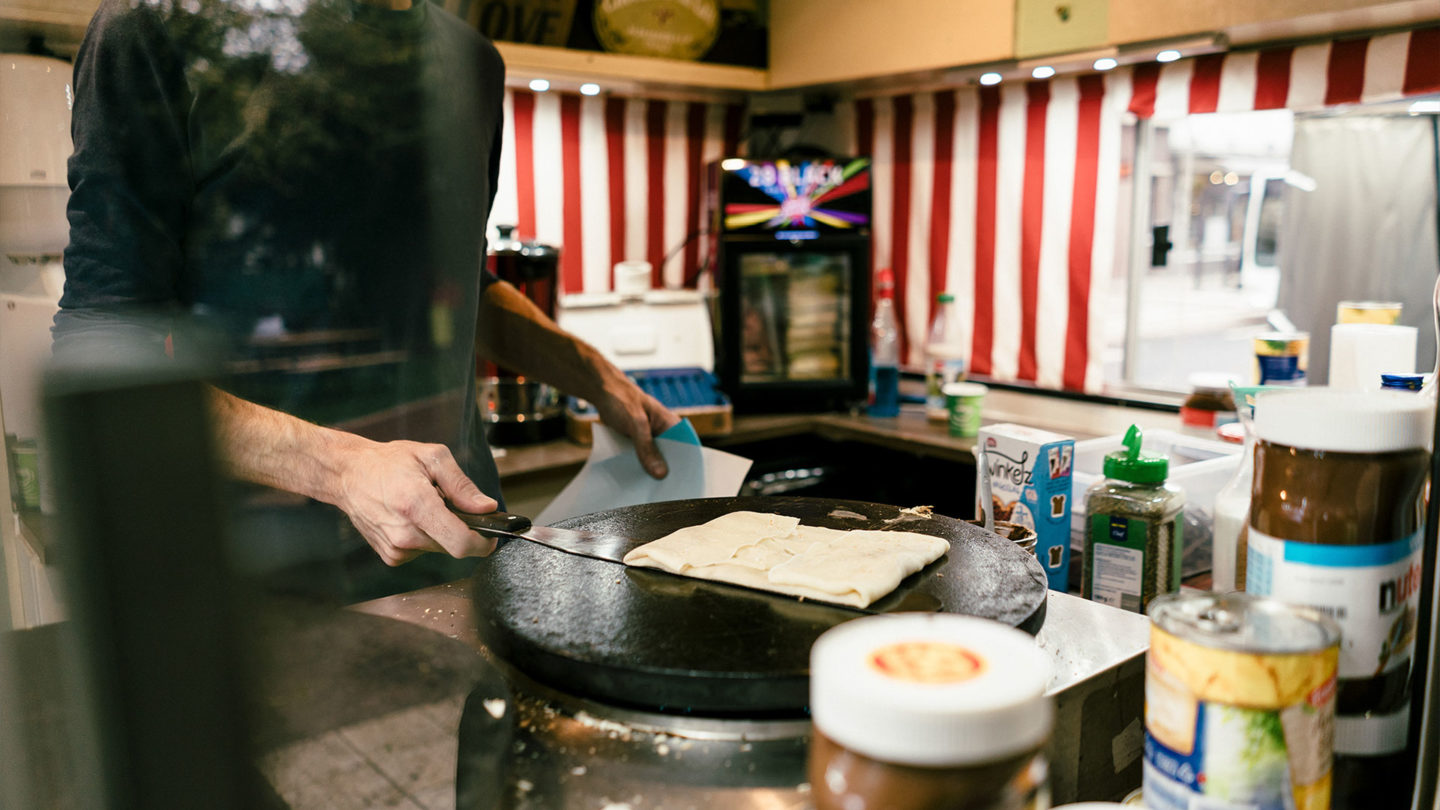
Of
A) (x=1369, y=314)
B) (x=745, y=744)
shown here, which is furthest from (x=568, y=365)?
(x=1369, y=314)

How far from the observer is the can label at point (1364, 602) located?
56 cm

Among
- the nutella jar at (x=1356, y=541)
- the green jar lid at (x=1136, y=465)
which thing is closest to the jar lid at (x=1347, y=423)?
the nutella jar at (x=1356, y=541)

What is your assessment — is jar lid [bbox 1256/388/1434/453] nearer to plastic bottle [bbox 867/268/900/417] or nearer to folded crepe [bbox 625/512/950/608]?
folded crepe [bbox 625/512/950/608]

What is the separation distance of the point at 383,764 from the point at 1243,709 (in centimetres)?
48

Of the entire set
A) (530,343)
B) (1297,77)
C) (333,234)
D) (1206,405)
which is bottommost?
(1206,405)

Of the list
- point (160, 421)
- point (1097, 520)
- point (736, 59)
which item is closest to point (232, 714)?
point (160, 421)

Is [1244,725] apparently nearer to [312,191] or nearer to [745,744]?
[745,744]

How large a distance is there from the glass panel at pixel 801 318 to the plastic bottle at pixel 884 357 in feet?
0.42

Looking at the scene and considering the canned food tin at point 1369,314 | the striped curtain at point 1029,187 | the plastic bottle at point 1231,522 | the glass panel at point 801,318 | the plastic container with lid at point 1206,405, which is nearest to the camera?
the plastic bottle at point 1231,522

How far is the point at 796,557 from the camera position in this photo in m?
0.84

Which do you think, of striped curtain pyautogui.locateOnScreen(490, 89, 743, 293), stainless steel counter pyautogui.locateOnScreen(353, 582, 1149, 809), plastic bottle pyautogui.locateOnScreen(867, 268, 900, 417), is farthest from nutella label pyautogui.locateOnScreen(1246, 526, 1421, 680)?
striped curtain pyautogui.locateOnScreen(490, 89, 743, 293)

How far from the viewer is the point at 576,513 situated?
Result: 54.2 inches

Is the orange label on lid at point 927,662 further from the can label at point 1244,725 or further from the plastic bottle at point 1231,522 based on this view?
the plastic bottle at point 1231,522

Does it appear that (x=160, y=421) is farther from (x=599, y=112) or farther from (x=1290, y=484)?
(x=599, y=112)
